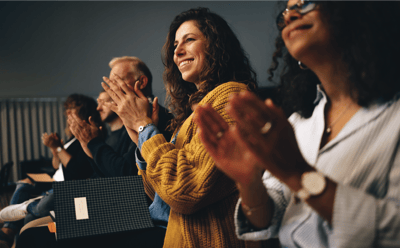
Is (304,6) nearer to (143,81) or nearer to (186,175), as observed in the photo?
(186,175)

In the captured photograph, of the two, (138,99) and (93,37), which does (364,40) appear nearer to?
(138,99)

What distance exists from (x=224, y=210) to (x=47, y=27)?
218 inches

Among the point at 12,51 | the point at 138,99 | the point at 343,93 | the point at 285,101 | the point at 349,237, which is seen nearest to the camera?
the point at 349,237

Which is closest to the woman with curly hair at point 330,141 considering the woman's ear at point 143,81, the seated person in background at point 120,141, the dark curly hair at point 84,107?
the seated person in background at point 120,141

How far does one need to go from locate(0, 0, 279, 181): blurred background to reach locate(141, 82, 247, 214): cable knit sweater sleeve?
426 cm

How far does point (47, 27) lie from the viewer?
16.8 ft

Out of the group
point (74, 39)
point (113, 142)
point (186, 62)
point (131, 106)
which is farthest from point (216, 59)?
point (74, 39)

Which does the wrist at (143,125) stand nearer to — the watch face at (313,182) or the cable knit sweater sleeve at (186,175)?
the cable knit sweater sleeve at (186,175)

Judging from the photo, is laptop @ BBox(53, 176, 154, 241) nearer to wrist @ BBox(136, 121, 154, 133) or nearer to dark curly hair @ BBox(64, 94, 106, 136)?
wrist @ BBox(136, 121, 154, 133)

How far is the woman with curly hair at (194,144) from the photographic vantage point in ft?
2.88

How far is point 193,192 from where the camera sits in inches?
33.8

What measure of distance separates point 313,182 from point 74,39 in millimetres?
5671

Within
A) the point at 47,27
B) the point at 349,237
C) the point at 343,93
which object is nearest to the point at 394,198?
the point at 349,237

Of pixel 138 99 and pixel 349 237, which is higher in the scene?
pixel 138 99
